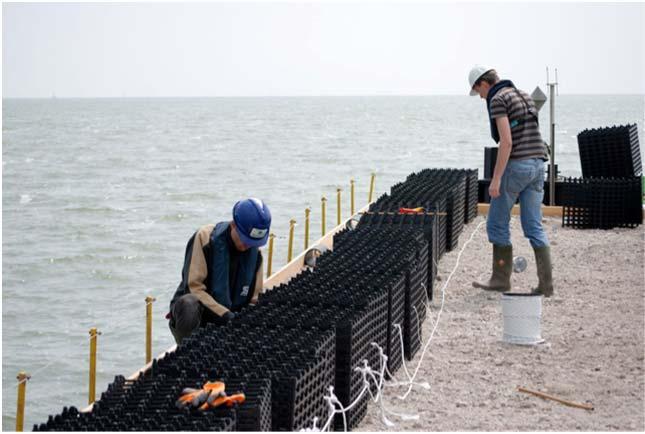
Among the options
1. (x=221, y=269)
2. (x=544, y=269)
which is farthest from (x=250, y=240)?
(x=544, y=269)

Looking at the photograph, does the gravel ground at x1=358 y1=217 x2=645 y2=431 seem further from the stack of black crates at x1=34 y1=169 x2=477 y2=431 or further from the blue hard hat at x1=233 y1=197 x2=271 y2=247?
the blue hard hat at x1=233 y1=197 x2=271 y2=247

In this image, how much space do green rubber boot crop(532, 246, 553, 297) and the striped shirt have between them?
93 centimetres

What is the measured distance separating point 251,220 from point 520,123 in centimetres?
369

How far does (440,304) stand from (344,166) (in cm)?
5615

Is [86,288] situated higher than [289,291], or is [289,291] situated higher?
[289,291]

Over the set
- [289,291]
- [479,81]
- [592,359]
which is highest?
[479,81]

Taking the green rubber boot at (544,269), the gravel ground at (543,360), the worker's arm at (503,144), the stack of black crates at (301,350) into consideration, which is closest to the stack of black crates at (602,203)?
the gravel ground at (543,360)

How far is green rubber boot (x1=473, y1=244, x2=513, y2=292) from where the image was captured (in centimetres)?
1027

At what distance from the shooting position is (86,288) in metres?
29.2

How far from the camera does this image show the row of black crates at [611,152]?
1594 cm

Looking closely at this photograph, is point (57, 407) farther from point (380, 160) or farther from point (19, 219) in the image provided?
point (380, 160)

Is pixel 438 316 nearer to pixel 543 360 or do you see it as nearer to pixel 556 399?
pixel 543 360

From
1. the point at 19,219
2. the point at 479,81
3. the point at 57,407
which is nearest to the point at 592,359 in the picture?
the point at 479,81

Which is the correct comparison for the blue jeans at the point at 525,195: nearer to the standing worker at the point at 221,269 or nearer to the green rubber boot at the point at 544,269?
the green rubber boot at the point at 544,269
